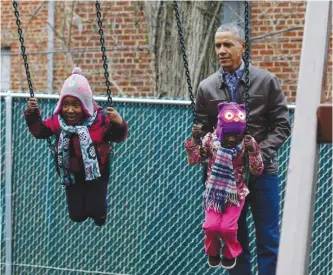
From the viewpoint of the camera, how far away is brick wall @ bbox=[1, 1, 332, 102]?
39.5 feet

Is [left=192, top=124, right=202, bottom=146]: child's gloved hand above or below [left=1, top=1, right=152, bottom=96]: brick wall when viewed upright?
above

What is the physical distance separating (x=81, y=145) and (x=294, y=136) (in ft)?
6.74

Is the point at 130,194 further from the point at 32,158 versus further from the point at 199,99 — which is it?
the point at 199,99

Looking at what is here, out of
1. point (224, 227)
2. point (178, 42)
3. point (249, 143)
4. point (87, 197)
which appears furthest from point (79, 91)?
point (178, 42)

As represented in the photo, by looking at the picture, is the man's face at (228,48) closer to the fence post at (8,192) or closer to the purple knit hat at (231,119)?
the purple knit hat at (231,119)

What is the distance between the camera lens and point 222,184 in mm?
5535

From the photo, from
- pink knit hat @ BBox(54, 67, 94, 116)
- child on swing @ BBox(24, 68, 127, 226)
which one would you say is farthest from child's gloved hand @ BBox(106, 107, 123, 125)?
pink knit hat @ BBox(54, 67, 94, 116)

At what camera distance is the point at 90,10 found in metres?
13.0

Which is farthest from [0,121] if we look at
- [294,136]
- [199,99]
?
[294,136]

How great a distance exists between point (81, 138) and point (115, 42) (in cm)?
731

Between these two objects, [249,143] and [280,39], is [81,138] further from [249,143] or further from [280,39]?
[280,39]

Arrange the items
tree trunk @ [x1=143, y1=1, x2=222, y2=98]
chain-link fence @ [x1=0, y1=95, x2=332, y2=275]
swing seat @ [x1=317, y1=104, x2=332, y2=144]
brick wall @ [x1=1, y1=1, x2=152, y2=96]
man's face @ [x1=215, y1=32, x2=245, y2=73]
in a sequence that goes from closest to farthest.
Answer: swing seat @ [x1=317, y1=104, x2=332, y2=144]
man's face @ [x1=215, y1=32, x2=245, y2=73]
chain-link fence @ [x1=0, y1=95, x2=332, y2=275]
tree trunk @ [x1=143, y1=1, x2=222, y2=98]
brick wall @ [x1=1, y1=1, x2=152, y2=96]

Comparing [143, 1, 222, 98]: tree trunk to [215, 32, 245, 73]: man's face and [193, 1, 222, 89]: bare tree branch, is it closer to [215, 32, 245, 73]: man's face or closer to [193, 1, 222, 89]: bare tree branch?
[193, 1, 222, 89]: bare tree branch

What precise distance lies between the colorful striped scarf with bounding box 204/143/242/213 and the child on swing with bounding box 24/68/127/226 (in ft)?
1.87
